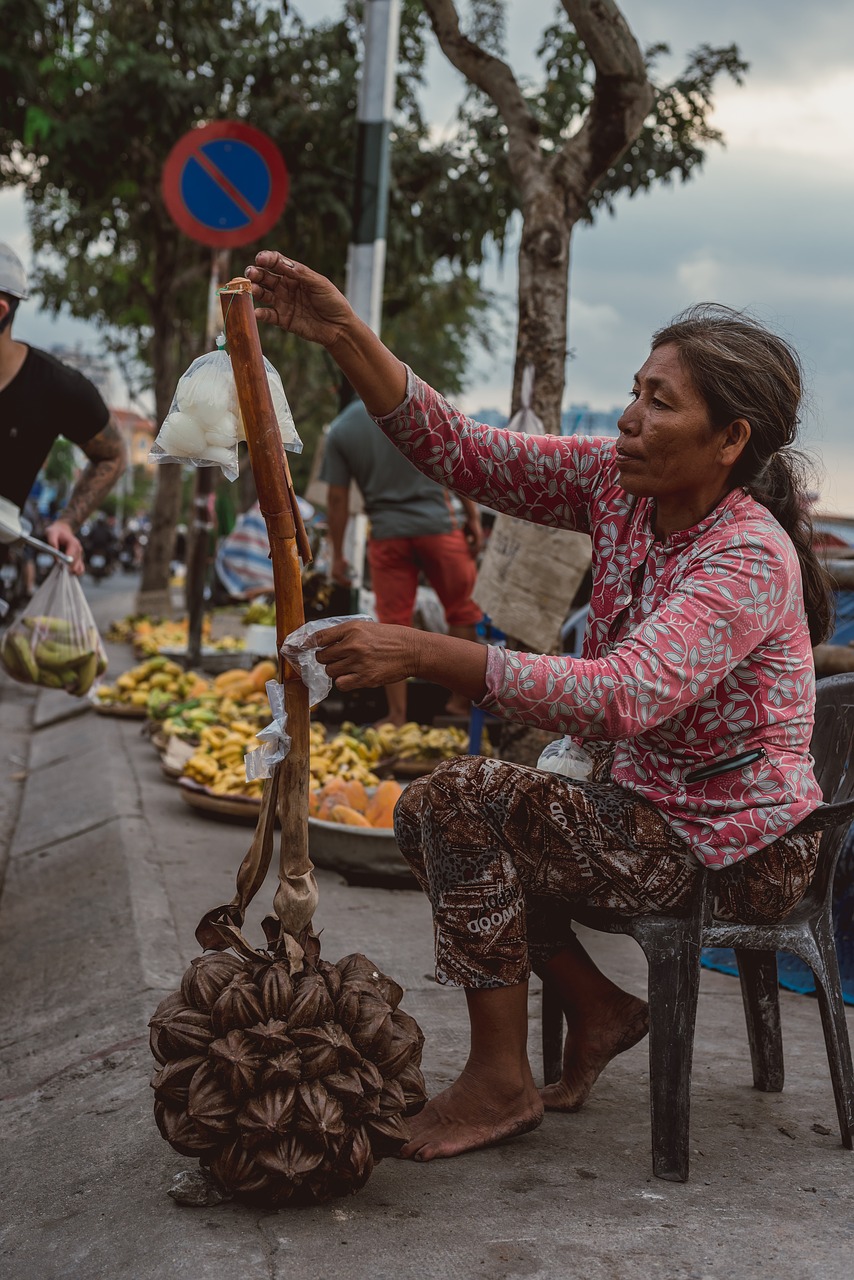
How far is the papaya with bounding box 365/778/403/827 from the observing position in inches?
178

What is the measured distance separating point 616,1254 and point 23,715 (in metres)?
7.73

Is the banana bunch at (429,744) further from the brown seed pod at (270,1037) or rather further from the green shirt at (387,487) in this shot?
the brown seed pod at (270,1037)

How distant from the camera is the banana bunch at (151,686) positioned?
7.36m

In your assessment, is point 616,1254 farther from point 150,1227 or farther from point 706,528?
point 706,528

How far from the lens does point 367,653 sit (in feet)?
6.25

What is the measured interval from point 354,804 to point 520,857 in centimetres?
247

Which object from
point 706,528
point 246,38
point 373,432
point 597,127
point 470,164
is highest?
point 246,38

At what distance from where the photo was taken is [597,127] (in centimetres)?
468

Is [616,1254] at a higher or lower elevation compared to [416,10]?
lower

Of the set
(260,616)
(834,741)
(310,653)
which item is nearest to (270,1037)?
(310,653)

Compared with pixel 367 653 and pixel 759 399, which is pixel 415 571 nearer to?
pixel 759 399

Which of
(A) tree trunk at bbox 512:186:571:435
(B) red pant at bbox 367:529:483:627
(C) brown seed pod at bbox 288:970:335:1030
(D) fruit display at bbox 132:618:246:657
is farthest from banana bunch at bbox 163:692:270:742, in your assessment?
(C) brown seed pod at bbox 288:970:335:1030

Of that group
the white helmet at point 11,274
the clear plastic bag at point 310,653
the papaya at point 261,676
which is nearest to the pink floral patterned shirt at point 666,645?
the clear plastic bag at point 310,653

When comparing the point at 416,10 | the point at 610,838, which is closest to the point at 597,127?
the point at 610,838
